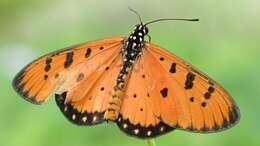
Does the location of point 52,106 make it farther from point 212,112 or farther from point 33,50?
point 212,112

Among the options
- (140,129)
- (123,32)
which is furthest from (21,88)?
(123,32)

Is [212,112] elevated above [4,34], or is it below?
below

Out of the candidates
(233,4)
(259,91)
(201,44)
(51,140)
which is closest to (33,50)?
(201,44)

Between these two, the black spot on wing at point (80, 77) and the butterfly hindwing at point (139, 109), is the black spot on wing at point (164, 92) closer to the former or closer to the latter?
the butterfly hindwing at point (139, 109)

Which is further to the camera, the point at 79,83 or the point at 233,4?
the point at 233,4

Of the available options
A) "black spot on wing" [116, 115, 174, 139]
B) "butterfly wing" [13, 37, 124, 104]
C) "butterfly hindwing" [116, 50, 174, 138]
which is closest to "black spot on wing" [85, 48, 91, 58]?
"butterfly wing" [13, 37, 124, 104]

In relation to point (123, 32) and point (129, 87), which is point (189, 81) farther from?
point (123, 32)
